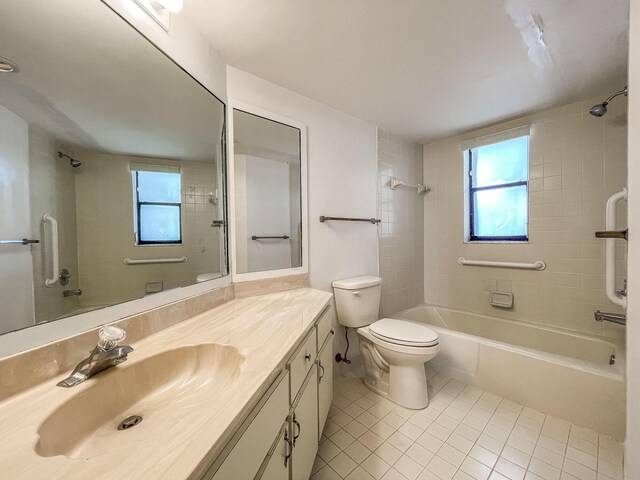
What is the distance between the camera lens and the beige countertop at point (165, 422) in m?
0.36

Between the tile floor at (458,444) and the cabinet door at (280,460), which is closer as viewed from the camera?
the cabinet door at (280,460)

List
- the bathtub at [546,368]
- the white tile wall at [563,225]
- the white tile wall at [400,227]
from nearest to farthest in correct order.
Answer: the bathtub at [546,368] → the white tile wall at [563,225] → the white tile wall at [400,227]

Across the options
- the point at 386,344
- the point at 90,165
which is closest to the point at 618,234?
the point at 386,344

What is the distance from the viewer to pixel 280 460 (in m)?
0.74

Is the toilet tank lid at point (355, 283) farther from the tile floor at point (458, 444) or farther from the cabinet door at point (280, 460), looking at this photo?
the cabinet door at point (280, 460)

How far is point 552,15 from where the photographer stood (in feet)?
3.62

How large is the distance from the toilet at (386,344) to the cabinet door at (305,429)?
70cm

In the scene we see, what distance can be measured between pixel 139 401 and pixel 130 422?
7 centimetres

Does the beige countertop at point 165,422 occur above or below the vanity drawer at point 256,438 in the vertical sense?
above

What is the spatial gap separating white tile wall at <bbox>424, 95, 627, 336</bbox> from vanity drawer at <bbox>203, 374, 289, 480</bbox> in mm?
2325

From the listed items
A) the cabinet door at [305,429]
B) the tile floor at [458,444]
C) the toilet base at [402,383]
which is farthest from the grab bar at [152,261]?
the toilet base at [402,383]

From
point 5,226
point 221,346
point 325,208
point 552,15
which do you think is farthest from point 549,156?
point 5,226

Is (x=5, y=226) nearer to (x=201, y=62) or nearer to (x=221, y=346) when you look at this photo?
(x=221, y=346)

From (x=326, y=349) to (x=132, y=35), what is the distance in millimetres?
1639
